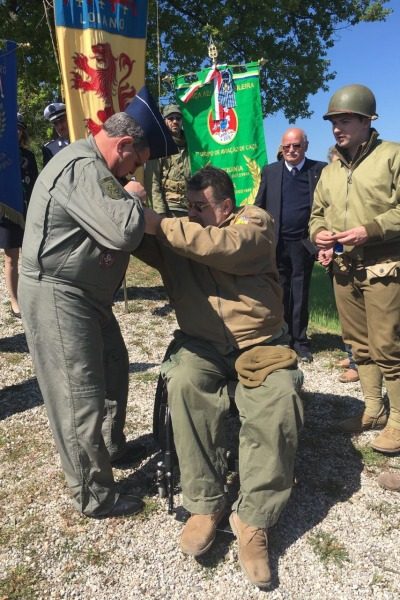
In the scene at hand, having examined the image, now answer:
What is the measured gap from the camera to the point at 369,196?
307 centimetres

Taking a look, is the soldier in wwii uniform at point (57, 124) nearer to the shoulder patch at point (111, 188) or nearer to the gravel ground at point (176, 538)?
the gravel ground at point (176, 538)

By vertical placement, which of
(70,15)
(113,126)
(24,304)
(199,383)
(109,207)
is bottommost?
(199,383)

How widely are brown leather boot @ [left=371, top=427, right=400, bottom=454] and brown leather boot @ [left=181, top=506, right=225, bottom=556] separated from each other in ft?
4.31

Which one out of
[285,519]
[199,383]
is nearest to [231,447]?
[285,519]

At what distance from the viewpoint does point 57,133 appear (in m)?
5.86

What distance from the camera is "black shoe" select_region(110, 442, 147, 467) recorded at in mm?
3184

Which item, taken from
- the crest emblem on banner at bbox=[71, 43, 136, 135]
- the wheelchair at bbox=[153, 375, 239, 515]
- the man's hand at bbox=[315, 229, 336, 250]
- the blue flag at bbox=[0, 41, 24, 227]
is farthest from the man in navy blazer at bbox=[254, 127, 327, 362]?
the blue flag at bbox=[0, 41, 24, 227]

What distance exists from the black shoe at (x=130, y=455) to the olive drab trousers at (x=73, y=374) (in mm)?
558

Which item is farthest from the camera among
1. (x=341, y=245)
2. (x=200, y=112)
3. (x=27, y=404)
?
(x=200, y=112)

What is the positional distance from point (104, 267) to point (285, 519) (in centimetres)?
172

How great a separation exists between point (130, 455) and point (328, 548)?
1.39 m

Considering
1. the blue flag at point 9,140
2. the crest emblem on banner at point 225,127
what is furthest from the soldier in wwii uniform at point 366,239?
the blue flag at point 9,140

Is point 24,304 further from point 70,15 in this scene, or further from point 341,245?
point 70,15

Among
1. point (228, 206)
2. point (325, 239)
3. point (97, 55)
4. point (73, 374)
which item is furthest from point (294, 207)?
point (73, 374)
